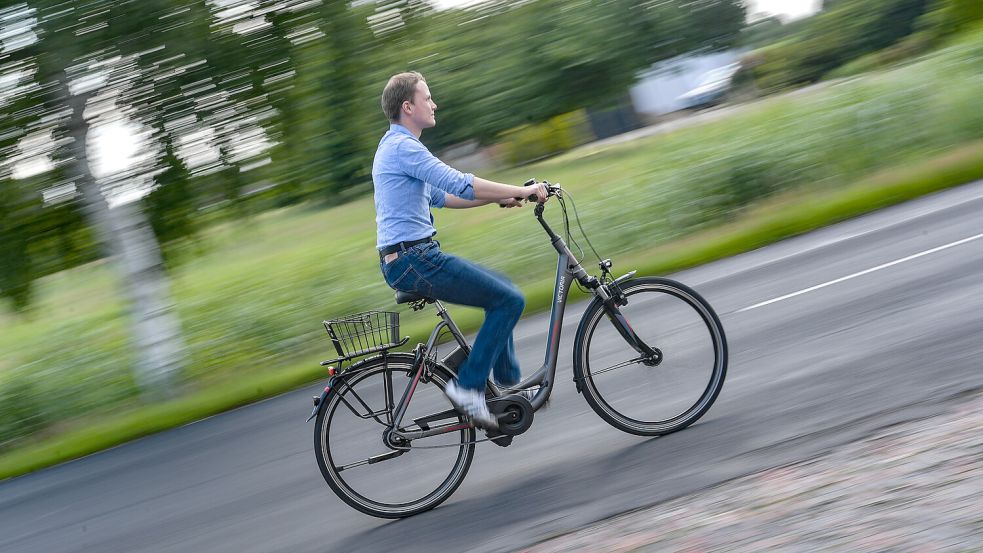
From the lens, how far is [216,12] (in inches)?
453

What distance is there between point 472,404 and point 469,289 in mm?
630

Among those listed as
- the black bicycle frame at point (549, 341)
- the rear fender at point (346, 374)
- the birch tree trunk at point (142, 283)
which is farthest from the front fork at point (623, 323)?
the birch tree trunk at point (142, 283)

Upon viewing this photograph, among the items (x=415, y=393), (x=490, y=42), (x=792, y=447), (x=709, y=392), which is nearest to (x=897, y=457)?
(x=792, y=447)

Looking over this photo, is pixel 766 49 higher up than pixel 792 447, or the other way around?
pixel 792 447

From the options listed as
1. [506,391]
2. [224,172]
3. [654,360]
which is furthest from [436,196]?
[224,172]

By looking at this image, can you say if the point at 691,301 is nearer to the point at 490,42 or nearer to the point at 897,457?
the point at 897,457

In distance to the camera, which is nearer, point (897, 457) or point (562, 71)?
point (897, 457)

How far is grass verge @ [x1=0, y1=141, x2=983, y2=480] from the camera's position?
10227 millimetres

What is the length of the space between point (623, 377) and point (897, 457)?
1.56 m

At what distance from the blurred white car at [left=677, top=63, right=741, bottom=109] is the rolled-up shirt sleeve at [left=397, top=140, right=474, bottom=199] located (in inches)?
1276

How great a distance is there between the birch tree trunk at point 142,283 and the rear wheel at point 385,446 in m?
Result: 7.43

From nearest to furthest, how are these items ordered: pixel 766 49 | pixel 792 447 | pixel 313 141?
pixel 792 447, pixel 313 141, pixel 766 49

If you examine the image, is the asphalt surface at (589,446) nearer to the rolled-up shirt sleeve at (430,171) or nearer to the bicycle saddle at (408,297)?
the bicycle saddle at (408,297)

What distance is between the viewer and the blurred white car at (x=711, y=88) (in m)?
36.6
